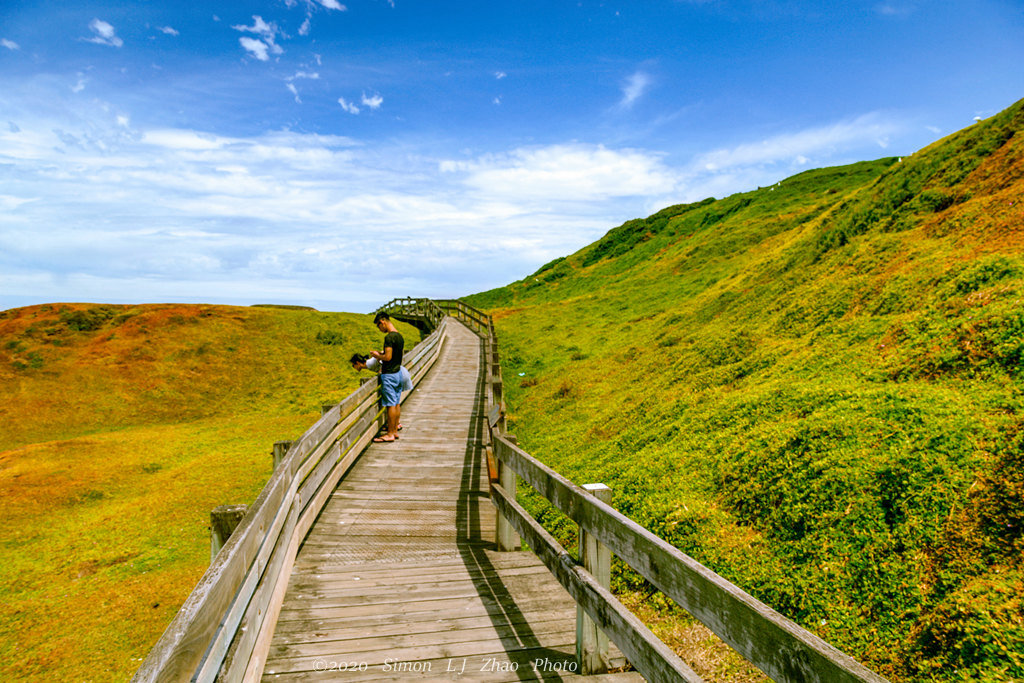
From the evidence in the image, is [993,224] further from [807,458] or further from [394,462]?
[394,462]

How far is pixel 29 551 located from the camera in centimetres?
1012

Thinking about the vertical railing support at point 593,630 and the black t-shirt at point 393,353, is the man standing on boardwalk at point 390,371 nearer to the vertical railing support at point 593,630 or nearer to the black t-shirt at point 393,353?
the black t-shirt at point 393,353

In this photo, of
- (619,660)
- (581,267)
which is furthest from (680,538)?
(581,267)

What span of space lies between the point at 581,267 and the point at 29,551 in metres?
46.3

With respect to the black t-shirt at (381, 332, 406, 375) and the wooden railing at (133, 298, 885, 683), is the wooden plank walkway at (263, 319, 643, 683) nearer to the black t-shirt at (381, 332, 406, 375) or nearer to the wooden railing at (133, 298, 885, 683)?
the wooden railing at (133, 298, 885, 683)

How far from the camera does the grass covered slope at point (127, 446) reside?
7.94 metres

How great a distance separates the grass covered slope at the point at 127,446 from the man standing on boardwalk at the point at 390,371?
4.31 meters

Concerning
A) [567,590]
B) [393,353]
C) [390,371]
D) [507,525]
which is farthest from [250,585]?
[390,371]

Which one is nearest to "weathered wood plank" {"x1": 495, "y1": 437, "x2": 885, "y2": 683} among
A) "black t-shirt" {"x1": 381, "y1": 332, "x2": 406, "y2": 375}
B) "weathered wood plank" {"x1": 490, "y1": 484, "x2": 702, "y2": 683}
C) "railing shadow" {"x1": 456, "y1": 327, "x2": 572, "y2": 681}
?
"weathered wood plank" {"x1": 490, "y1": 484, "x2": 702, "y2": 683}

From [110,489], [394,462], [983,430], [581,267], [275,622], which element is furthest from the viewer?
[581,267]

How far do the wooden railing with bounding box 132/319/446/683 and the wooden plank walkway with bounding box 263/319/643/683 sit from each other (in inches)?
10.1

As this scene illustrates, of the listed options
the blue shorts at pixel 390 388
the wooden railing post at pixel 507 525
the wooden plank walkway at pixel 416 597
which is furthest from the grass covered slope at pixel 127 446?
the wooden railing post at pixel 507 525

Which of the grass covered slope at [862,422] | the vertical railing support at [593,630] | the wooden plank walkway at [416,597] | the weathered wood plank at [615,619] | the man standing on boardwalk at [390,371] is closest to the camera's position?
the weathered wood plank at [615,619]

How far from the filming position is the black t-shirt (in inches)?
361
